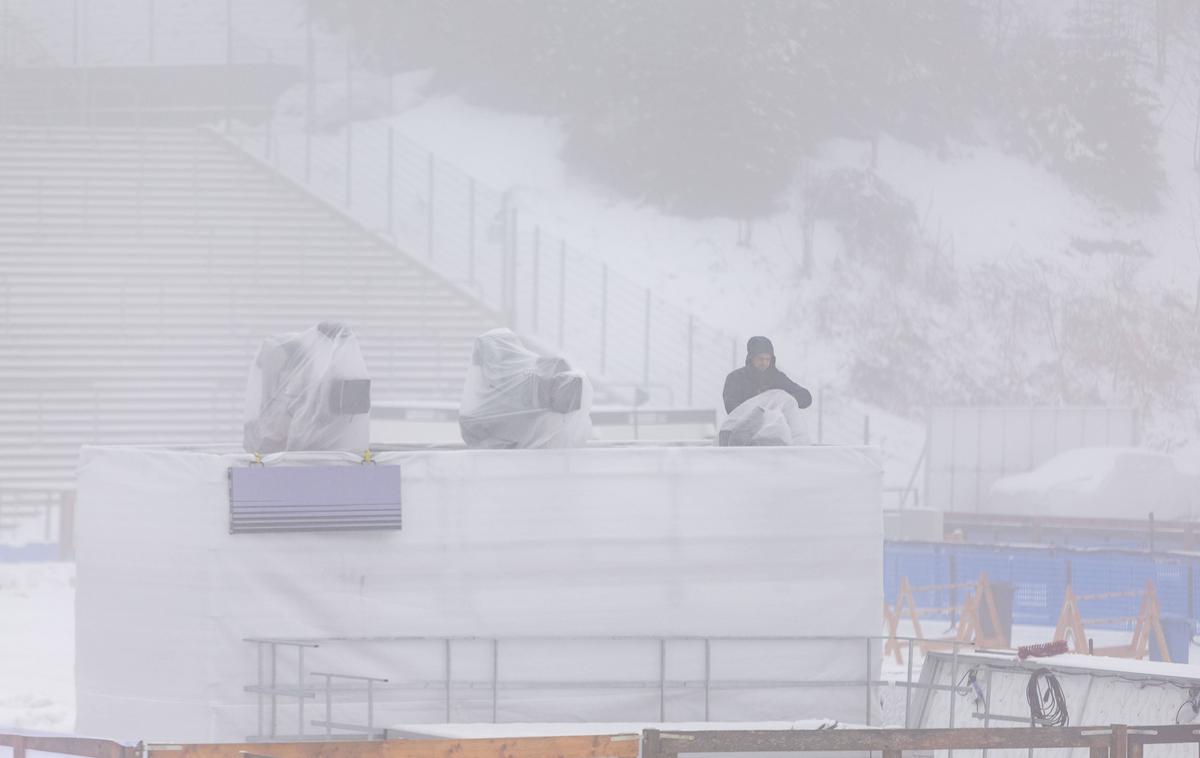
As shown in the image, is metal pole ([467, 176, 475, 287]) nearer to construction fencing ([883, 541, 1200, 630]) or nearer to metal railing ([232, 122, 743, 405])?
metal railing ([232, 122, 743, 405])

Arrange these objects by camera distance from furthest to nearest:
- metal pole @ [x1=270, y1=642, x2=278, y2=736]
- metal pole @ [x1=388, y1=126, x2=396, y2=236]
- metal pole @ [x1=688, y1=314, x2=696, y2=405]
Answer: metal pole @ [x1=388, y1=126, x2=396, y2=236] → metal pole @ [x1=688, y1=314, x2=696, y2=405] → metal pole @ [x1=270, y1=642, x2=278, y2=736]

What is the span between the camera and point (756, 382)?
11.1m

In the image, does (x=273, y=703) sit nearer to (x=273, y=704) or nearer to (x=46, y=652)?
(x=273, y=704)

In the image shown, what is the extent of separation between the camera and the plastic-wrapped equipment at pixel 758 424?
10.3 meters

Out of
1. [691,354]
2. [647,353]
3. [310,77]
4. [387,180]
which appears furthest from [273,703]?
[310,77]

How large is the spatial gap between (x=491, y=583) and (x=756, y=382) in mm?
2445

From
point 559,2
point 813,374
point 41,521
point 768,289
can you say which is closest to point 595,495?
point 41,521

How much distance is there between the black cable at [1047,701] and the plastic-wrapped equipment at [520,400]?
9.05 ft

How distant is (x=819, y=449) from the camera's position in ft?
32.5

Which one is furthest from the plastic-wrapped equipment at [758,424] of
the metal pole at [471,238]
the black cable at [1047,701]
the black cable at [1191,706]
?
the metal pole at [471,238]

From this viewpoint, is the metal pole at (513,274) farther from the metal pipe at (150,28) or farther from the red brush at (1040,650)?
the red brush at (1040,650)

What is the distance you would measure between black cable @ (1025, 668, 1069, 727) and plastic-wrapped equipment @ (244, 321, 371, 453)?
3889 millimetres

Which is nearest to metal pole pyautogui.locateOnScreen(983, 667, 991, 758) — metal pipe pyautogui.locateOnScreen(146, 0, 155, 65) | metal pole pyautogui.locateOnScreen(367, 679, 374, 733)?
metal pole pyautogui.locateOnScreen(367, 679, 374, 733)

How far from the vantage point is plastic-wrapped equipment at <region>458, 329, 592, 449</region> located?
9.88 metres
